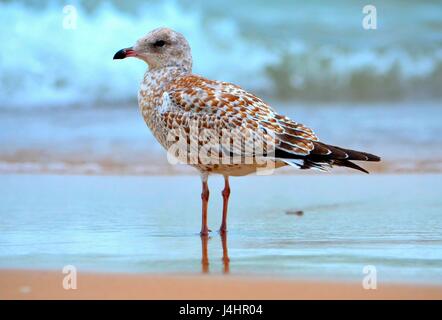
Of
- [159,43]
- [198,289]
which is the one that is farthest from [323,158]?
[159,43]

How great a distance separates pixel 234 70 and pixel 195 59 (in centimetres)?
68

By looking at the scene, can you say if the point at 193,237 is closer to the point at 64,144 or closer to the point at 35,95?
the point at 64,144

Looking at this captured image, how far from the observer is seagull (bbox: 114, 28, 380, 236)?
251 inches

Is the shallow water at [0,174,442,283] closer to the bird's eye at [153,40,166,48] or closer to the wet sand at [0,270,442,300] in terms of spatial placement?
the wet sand at [0,270,442,300]

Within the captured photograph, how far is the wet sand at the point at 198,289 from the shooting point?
16.3ft

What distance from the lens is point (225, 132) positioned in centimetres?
655

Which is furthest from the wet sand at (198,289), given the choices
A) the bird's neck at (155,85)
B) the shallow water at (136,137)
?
the shallow water at (136,137)

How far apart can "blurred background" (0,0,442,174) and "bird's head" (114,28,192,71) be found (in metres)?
3.27

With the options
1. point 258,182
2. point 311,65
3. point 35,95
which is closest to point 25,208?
point 258,182

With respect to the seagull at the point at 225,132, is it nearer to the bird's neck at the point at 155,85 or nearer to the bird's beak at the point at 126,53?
the bird's neck at the point at 155,85

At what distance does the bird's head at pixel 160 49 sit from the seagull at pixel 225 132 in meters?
0.29

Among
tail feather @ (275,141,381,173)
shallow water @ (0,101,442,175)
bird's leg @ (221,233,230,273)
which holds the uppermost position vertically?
shallow water @ (0,101,442,175)

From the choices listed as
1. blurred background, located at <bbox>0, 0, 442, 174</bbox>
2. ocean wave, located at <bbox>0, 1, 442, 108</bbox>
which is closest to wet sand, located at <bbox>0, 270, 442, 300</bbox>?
blurred background, located at <bbox>0, 0, 442, 174</bbox>

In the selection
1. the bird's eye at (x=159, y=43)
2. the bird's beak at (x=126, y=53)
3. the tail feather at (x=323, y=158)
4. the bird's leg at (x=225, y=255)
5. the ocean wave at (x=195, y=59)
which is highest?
the ocean wave at (x=195, y=59)
